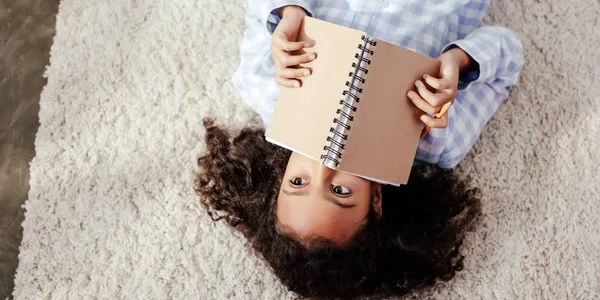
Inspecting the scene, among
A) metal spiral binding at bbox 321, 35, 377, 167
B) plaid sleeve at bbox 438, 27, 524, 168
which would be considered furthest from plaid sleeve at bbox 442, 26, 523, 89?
metal spiral binding at bbox 321, 35, 377, 167

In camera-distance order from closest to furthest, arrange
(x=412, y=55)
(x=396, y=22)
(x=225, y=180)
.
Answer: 1. (x=412, y=55)
2. (x=396, y=22)
3. (x=225, y=180)

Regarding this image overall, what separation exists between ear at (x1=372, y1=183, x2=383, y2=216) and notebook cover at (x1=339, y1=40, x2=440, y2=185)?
0.36 ft

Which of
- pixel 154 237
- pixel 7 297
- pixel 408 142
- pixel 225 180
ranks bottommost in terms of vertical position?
pixel 7 297

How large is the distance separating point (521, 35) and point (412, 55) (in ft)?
1.50

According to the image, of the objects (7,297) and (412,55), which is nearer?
(412,55)

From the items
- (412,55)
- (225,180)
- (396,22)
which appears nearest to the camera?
→ (412,55)

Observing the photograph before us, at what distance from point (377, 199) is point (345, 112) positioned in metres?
0.21

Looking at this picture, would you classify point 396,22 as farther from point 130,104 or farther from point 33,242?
point 33,242

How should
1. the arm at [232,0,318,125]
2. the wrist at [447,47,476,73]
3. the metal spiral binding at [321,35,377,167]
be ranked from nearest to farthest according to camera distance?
the metal spiral binding at [321,35,377,167], the wrist at [447,47,476,73], the arm at [232,0,318,125]

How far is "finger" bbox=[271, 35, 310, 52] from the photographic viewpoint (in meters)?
0.73

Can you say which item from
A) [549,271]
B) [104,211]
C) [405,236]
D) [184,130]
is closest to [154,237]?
[104,211]

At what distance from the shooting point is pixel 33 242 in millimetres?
981

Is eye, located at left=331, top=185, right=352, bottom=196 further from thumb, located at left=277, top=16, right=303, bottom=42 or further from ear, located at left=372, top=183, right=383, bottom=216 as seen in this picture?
thumb, located at left=277, top=16, right=303, bottom=42

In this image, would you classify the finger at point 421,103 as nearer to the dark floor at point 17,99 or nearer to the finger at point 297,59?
the finger at point 297,59
